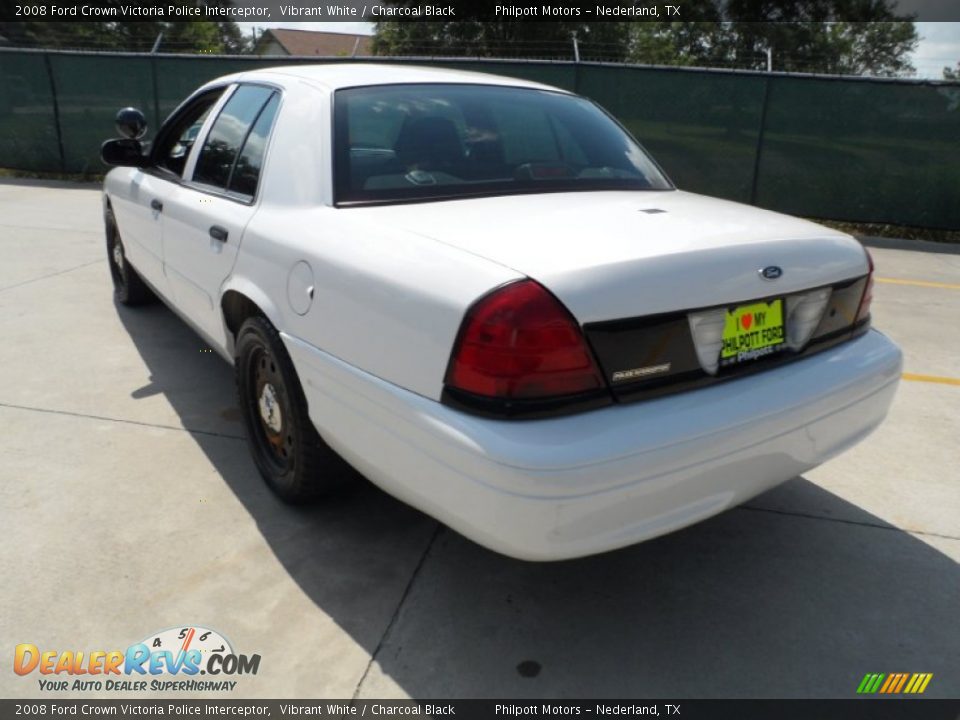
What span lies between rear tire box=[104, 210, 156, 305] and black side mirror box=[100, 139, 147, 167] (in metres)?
0.93

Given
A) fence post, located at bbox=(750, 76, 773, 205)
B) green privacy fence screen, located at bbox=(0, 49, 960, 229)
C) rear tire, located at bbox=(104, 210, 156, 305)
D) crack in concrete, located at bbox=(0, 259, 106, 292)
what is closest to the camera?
rear tire, located at bbox=(104, 210, 156, 305)

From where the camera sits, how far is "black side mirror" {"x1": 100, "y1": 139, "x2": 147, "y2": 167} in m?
4.11

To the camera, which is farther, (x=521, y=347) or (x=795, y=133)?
(x=795, y=133)

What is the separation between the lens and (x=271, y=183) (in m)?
2.83

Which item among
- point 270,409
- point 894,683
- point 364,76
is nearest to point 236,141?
point 364,76

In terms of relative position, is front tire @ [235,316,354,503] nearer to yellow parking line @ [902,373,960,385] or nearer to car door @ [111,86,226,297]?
car door @ [111,86,226,297]

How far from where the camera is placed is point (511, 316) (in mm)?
1872

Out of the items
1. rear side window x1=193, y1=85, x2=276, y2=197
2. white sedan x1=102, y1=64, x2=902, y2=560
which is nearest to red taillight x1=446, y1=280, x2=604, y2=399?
white sedan x1=102, y1=64, x2=902, y2=560

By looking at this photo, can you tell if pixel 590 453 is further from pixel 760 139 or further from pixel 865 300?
pixel 760 139

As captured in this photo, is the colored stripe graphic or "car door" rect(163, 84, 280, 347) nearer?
the colored stripe graphic

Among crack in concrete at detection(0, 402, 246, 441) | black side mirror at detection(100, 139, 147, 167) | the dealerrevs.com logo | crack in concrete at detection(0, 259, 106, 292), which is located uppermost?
black side mirror at detection(100, 139, 147, 167)

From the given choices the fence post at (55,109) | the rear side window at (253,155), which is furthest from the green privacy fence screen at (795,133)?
the rear side window at (253,155)

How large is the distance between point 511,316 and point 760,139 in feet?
30.2

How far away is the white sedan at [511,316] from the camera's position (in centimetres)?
190
